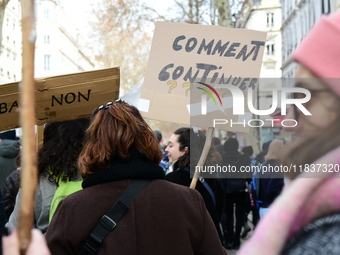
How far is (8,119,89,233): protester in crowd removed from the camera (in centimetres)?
294

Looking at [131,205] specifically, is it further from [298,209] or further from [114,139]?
[298,209]

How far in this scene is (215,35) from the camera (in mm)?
3822

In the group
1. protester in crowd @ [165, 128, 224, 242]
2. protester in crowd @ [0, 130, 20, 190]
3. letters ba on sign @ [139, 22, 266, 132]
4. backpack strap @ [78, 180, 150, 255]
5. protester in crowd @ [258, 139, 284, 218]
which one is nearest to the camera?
backpack strap @ [78, 180, 150, 255]

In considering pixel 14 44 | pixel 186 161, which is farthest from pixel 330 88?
pixel 14 44

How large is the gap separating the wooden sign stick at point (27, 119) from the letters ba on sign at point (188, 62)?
2926 millimetres

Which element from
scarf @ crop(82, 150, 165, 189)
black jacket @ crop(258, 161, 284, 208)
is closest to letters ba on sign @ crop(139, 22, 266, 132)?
scarf @ crop(82, 150, 165, 189)

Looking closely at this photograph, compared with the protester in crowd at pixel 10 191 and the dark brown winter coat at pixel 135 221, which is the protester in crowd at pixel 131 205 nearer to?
the dark brown winter coat at pixel 135 221

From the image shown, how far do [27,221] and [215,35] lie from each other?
3.14 m

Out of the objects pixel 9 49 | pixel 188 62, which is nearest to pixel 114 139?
pixel 188 62

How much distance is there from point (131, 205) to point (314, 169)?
1.22 meters

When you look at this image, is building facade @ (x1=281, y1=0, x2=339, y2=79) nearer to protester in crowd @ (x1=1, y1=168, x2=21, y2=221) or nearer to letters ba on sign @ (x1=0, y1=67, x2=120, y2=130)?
protester in crowd @ (x1=1, y1=168, x2=21, y2=221)

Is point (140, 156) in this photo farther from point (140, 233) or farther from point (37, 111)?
point (37, 111)

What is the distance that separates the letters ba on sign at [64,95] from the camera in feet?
10.1

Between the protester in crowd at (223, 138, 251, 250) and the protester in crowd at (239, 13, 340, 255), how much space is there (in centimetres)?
699
